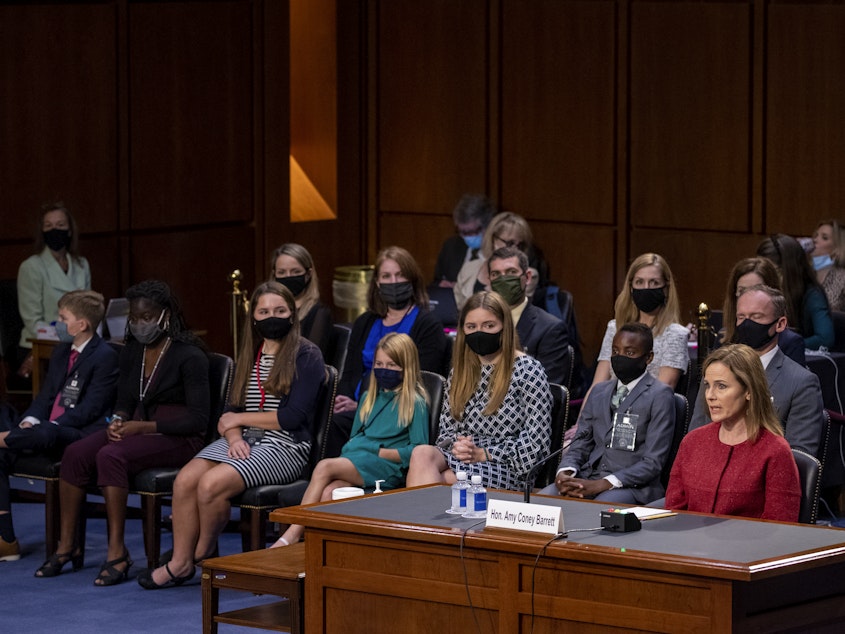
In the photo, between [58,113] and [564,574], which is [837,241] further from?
[564,574]

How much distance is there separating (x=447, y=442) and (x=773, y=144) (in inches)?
167

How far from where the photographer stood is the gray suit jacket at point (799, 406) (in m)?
5.18

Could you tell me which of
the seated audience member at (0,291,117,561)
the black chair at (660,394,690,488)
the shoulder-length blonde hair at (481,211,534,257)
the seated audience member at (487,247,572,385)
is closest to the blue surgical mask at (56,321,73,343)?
the seated audience member at (0,291,117,561)

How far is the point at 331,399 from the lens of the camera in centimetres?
634

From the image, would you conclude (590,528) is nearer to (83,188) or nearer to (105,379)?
(105,379)

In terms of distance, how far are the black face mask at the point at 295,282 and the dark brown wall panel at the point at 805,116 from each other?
3263mm

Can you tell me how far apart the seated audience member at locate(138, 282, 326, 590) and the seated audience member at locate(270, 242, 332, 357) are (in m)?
0.78

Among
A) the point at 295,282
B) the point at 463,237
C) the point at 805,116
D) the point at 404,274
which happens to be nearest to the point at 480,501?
the point at 404,274

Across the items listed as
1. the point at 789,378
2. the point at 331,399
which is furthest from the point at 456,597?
the point at 331,399

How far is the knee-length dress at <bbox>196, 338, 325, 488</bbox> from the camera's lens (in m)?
6.16

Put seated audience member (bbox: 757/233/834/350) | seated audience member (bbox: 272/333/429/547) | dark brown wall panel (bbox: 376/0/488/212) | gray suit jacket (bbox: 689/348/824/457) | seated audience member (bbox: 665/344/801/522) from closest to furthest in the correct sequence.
Answer: seated audience member (bbox: 665/344/801/522) → gray suit jacket (bbox: 689/348/824/457) → seated audience member (bbox: 272/333/429/547) → seated audience member (bbox: 757/233/834/350) → dark brown wall panel (bbox: 376/0/488/212)

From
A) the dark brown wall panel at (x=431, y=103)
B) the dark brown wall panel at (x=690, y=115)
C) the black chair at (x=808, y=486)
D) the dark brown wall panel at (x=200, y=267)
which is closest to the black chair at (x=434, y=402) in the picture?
the black chair at (x=808, y=486)

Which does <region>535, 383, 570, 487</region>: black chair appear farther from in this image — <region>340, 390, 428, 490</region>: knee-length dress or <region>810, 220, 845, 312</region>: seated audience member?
<region>810, 220, 845, 312</region>: seated audience member

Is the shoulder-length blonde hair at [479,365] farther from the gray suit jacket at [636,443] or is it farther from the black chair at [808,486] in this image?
the black chair at [808,486]
